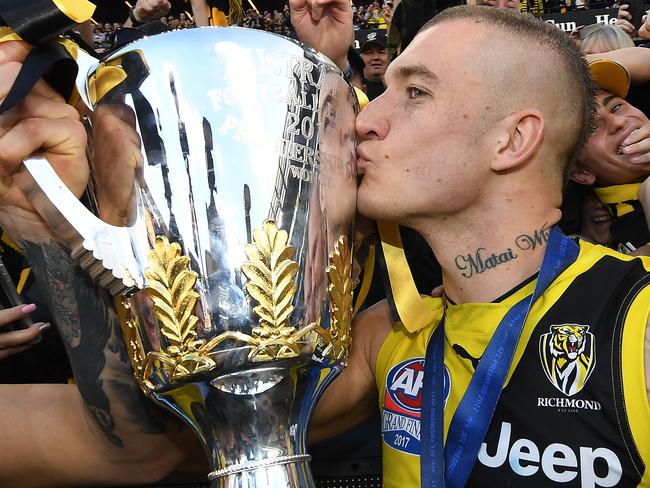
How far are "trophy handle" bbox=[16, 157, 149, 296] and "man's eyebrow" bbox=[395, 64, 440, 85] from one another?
619mm

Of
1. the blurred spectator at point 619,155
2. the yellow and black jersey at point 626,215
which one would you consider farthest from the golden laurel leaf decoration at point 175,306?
the yellow and black jersey at point 626,215

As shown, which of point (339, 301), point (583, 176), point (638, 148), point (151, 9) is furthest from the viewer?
point (151, 9)

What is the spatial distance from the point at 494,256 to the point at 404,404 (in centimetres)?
34

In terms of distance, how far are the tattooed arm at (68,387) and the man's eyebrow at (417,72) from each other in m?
0.63

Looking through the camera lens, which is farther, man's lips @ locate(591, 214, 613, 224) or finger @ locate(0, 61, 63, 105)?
man's lips @ locate(591, 214, 613, 224)

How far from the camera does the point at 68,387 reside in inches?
63.6

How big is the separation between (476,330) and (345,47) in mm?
826

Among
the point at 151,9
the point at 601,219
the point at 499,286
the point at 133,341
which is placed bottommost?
the point at 601,219

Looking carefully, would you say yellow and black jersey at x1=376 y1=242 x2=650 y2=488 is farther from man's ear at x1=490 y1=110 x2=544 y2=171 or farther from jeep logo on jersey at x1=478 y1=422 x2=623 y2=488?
man's ear at x1=490 y1=110 x2=544 y2=171

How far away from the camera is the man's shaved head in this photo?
1.53 m

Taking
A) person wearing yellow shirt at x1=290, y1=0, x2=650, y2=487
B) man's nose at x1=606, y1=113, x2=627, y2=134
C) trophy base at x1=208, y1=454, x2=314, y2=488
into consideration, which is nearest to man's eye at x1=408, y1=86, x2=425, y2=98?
person wearing yellow shirt at x1=290, y1=0, x2=650, y2=487

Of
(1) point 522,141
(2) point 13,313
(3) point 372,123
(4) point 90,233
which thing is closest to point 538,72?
(1) point 522,141

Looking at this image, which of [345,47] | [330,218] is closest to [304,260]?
[330,218]

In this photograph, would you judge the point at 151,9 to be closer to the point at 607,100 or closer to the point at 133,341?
the point at 607,100
